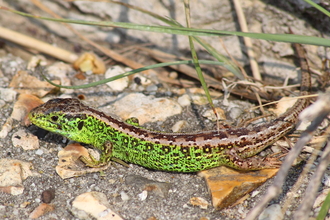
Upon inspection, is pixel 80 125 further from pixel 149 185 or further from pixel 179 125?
pixel 179 125

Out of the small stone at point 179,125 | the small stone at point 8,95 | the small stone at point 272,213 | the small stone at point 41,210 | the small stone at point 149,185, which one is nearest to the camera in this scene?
the small stone at point 272,213

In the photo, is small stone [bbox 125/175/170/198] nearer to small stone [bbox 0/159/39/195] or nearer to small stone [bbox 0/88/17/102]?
small stone [bbox 0/159/39/195]

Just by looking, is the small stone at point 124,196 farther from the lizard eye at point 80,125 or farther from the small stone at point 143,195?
the lizard eye at point 80,125

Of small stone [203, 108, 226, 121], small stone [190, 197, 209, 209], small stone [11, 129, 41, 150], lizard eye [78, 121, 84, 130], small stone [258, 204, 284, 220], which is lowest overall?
small stone [11, 129, 41, 150]

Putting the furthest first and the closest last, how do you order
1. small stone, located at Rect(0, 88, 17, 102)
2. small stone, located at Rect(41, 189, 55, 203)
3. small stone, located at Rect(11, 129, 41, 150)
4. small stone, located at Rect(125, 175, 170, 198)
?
small stone, located at Rect(0, 88, 17, 102), small stone, located at Rect(11, 129, 41, 150), small stone, located at Rect(125, 175, 170, 198), small stone, located at Rect(41, 189, 55, 203)

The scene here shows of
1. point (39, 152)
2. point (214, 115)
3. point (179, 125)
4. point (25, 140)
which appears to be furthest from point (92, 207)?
point (214, 115)

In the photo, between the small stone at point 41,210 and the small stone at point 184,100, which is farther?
the small stone at point 184,100

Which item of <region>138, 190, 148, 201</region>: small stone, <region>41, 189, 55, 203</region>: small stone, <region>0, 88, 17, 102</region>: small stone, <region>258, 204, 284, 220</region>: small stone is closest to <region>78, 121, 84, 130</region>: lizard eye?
<region>41, 189, 55, 203</region>: small stone

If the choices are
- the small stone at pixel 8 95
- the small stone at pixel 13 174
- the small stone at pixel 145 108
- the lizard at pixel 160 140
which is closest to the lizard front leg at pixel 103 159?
the lizard at pixel 160 140
